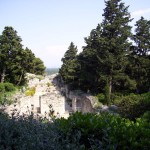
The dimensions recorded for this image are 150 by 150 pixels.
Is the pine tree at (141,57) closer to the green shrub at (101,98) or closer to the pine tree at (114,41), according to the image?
the pine tree at (114,41)

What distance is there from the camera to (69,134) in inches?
185

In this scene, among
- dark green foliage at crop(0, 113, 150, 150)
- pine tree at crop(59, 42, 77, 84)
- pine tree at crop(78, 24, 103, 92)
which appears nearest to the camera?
dark green foliage at crop(0, 113, 150, 150)

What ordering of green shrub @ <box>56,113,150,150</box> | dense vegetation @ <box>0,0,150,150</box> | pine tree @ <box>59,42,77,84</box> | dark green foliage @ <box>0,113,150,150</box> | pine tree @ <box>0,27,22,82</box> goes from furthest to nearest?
pine tree @ <box>59,42,77,84</box> < pine tree @ <box>0,27,22,82</box> < dense vegetation @ <box>0,0,150,150</box> < green shrub @ <box>56,113,150,150</box> < dark green foliage @ <box>0,113,150,150</box>

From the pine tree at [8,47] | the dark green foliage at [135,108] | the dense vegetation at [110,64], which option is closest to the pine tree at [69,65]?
the dense vegetation at [110,64]

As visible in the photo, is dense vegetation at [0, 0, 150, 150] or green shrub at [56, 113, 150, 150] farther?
dense vegetation at [0, 0, 150, 150]

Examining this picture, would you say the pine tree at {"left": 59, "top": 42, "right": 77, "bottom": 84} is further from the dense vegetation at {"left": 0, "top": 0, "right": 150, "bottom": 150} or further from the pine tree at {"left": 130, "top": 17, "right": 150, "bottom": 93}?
the pine tree at {"left": 130, "top": 17, "right": 150, "bottom": 93}

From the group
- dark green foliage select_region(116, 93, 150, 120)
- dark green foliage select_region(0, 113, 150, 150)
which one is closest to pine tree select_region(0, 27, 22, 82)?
dark green foliage select_region(116, 93, 150, 120)

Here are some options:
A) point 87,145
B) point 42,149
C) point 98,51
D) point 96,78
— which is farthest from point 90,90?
point 42,149

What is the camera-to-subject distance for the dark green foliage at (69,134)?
13.6 ft

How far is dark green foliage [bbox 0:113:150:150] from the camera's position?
414 centimetres

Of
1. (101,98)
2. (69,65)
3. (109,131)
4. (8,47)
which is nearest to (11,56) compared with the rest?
(8,47)

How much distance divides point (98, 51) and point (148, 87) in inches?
259

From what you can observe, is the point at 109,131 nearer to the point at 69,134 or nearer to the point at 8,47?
the point at 69,134

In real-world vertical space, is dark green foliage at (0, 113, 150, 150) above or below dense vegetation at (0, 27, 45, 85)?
below
